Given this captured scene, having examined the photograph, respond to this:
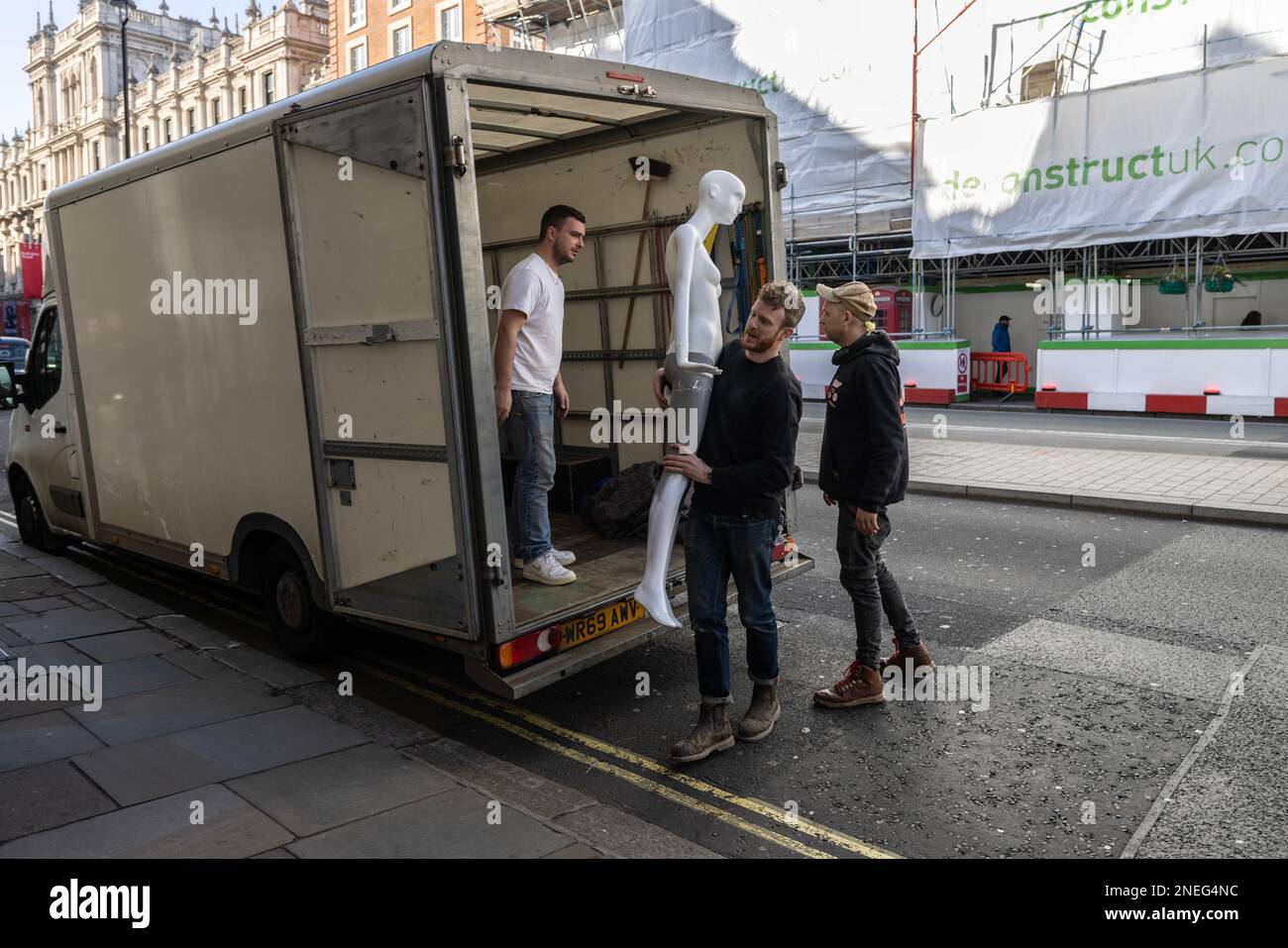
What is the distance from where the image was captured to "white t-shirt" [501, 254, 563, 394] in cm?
556

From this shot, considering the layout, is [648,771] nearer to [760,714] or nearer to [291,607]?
[760,714]

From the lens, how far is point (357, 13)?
4631 cm

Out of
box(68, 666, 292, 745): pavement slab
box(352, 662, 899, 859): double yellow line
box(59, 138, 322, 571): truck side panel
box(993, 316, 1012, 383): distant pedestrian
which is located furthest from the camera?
box(993, 316, 1012, 383): distant pedestrian

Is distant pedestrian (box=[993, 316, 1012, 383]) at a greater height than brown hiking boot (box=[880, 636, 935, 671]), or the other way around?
distant pedestrian (box=[993, 316, 1012, 383])

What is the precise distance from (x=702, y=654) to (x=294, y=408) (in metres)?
2.47

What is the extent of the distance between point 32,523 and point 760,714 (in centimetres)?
736

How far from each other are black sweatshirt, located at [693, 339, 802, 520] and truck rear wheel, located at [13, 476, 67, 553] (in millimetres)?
6847

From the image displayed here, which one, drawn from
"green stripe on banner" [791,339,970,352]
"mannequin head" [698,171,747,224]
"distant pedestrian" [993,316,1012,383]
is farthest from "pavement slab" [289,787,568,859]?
"distant pedestrian" [993,316,1012,383]

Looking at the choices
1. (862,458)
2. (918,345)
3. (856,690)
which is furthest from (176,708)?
(918,345)

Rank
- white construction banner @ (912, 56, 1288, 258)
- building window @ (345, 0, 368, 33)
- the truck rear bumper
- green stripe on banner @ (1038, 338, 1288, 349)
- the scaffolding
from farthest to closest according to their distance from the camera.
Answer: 1. building window @ (345, 0, 368, 33)
2. the scaffolding
3. white construction banner @ (912, 56, 1288, 258)
4. green stripe on banner @ (1038, 338, 1288, 349)
5. the truck rear bumper

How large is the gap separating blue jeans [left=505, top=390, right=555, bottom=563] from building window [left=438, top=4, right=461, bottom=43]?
39968 mm

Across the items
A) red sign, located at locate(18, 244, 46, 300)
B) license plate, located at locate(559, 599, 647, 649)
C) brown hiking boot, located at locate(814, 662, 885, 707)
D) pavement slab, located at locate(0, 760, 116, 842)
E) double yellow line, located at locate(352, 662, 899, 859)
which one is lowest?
double yellow line, located at locate(352, 662, 899, 859)

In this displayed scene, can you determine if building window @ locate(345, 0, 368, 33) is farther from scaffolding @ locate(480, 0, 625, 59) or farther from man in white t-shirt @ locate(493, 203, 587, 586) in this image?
man in white t-shirt @ locate(493, 203, 587, 586)

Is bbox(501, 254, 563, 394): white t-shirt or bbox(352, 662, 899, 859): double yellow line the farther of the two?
bbox(501, 254, 563, 394): white t-shirt
